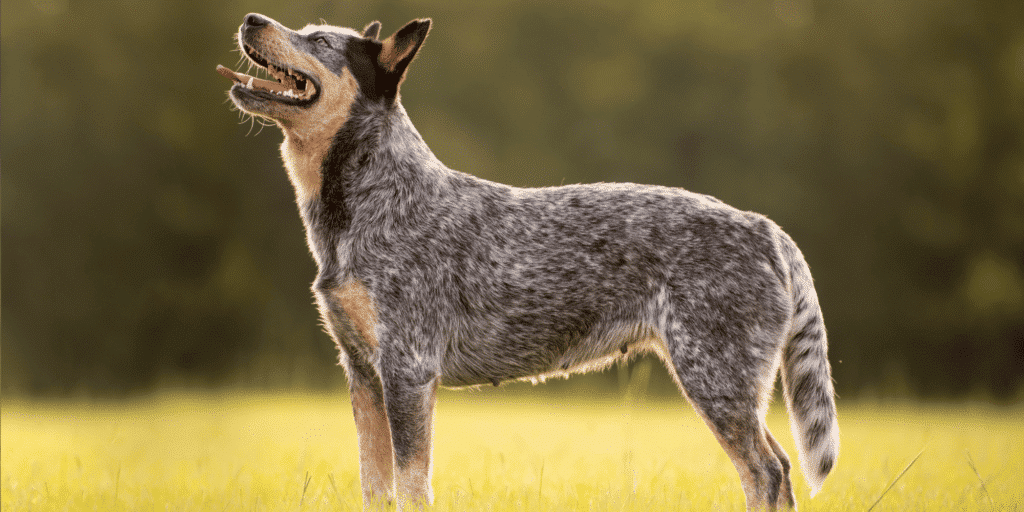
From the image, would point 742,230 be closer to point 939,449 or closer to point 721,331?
point 721,331

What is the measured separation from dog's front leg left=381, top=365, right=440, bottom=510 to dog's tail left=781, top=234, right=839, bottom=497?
2.08 m

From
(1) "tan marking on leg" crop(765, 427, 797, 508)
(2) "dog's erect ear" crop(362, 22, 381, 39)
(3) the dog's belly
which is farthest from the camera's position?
(2) "dog's erect ear" crop(362, 22, 381, 39)

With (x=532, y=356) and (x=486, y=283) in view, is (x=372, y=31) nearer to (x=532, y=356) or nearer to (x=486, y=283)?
(x=486, y=283)

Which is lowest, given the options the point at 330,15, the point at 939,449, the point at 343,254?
the point at 939,449

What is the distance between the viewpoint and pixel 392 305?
373cm

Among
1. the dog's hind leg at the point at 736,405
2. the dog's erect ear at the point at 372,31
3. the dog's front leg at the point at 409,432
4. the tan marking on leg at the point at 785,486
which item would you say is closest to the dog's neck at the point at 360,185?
the dog's front leg at the point at 409,432

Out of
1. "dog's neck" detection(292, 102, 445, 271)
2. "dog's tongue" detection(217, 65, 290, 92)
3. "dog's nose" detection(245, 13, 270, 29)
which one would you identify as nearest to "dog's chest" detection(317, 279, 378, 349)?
"dog's neck" detection(292, 102, 445, 271)

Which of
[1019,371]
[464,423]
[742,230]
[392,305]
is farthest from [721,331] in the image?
[1019,371]

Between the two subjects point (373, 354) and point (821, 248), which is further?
point (821, 248)

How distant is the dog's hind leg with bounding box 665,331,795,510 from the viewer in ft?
12.1

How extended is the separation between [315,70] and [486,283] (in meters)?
1.48

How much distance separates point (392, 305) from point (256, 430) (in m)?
4.04

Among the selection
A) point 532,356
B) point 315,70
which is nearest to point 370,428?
point 532,356

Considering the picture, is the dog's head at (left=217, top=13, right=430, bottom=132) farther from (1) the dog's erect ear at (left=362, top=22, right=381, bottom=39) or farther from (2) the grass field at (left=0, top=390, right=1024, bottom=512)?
(2) the grass field at (left=0, top=390, right=1024, bottom=512)
